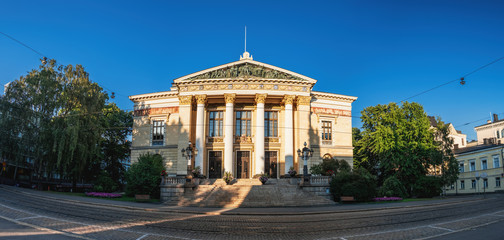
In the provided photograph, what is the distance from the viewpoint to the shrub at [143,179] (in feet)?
87.1

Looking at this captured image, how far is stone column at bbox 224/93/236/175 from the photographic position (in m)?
33.0

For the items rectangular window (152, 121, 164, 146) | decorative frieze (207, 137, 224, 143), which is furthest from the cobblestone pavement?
rectangular window (152, 121, 164, 146)

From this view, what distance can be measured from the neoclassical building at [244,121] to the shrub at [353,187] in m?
6.98

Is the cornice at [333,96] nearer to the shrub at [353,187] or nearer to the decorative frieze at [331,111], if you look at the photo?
the decorative frieze at [331,111]

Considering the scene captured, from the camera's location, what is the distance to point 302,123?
35.0 metres

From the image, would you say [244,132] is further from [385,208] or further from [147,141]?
[385,208]

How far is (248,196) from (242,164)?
11419 millimetres

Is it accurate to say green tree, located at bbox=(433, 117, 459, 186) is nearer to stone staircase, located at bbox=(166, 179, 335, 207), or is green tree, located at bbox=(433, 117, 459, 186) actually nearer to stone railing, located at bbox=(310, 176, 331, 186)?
stone railing, located at bbox=(310, 176, 331, 186)

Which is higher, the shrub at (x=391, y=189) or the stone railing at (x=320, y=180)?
the stone railing at (x=320, y=180)

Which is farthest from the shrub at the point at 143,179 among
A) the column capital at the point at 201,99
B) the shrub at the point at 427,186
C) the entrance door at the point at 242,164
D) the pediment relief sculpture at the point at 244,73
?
the shrub at the point at 427,186

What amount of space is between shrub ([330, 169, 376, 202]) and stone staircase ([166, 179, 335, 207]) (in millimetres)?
1739

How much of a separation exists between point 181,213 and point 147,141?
23.1 meters

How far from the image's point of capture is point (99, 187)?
30.4m

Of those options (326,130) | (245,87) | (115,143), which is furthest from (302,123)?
(115,143)
